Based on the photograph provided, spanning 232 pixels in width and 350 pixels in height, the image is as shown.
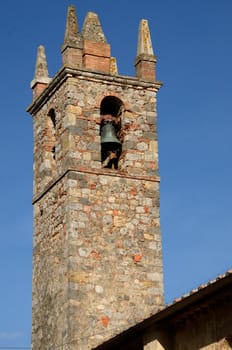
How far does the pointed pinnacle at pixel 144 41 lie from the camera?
18.7m

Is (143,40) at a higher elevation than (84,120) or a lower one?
higher

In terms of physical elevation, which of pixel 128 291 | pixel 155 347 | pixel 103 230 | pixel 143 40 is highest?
pixel 143 40

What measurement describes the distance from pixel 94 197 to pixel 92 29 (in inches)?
142

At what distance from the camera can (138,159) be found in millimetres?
17734

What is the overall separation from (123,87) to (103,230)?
2990 mm

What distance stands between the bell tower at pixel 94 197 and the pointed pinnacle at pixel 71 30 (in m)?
0.03

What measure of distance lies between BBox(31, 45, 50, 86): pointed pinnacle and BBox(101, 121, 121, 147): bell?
2061mm

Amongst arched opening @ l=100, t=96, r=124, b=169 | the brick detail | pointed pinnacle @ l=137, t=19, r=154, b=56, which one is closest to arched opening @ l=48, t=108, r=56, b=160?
arched opening @ l=100, t=96, r=124, b=169

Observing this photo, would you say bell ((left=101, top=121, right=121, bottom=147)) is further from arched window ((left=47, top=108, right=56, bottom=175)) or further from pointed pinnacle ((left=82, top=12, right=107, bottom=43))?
pointed pinnacle ((left=82, top=12, right=107, bottom=43))

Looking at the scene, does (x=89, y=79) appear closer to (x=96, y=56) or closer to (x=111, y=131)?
(x=96, y=56)

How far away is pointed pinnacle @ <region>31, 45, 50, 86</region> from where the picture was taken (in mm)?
19266

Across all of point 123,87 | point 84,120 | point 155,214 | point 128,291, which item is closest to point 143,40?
point 123,87

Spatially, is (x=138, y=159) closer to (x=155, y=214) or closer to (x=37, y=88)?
(x=155, y=214)

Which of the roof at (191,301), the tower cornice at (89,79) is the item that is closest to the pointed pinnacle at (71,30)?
the tower cornice at (89,79)
